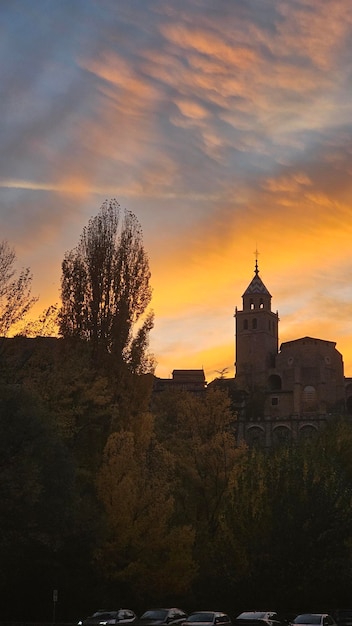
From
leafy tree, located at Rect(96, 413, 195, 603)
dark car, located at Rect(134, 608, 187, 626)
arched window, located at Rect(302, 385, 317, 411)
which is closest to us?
dark car, located at Rect(134, 608, 187, 626)

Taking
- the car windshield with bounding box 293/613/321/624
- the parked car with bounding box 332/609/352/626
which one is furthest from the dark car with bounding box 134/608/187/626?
the parked car with bounding box 332/609/352/626

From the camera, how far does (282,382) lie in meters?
153

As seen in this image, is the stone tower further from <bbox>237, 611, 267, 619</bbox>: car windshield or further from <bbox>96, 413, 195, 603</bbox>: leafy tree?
<bbox>237, 611, 267, 619</bbox>: car windshield

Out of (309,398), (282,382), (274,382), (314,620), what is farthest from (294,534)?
(274,382)

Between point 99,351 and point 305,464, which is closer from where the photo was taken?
point 305,464

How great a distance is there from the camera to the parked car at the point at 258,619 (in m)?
28.9

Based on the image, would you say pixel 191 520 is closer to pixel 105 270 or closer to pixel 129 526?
pixel 129 526

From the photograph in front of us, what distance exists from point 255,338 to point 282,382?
14.3m

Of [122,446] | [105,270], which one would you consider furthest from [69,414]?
[105,270]

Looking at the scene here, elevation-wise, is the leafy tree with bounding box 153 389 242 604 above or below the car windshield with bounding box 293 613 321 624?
above

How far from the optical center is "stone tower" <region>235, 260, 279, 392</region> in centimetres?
15675

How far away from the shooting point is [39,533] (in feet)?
108

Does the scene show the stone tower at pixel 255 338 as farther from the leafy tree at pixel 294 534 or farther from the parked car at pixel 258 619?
the parked car at pixel 258 619

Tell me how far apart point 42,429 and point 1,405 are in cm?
177
